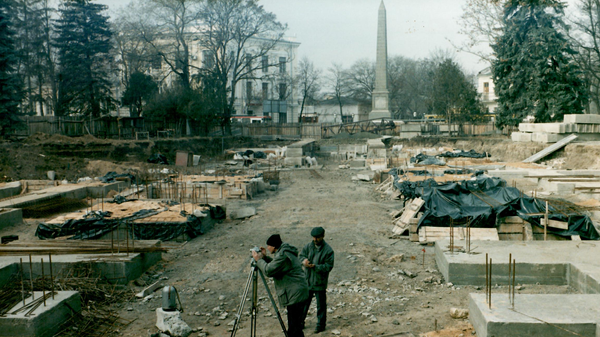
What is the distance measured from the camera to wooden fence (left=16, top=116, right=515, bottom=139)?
32.5 metres

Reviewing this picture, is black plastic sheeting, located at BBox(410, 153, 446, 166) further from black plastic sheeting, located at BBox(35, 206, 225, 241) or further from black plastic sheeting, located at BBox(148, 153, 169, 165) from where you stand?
black plastic sheeting, located at BBox(148, 153, 169, 165)

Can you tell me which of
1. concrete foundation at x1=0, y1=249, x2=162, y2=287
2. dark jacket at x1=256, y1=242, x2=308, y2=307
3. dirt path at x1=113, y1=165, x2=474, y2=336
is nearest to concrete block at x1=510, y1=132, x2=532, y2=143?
dirt path at x1=113, y1=165, x2=474, y2=336

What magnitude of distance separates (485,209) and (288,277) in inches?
296

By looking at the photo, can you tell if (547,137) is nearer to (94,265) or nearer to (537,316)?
(537,316)

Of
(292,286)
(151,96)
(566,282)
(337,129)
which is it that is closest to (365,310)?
(292,286)

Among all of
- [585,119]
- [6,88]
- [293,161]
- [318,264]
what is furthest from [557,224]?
[6,88]

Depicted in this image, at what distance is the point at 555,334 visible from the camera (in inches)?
211

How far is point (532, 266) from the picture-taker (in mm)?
8047

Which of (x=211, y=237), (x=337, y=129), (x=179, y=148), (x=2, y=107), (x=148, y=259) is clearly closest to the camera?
(x=148, y=259)

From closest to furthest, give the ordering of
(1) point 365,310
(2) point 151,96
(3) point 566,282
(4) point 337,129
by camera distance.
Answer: (1) point 365,310, (3) point 566,282, (2) point 151,96, (4) point 337,129

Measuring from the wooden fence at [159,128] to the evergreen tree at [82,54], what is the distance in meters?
2.38

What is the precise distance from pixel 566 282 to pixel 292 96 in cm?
5716

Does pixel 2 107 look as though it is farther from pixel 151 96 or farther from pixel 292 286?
pixel 292 286

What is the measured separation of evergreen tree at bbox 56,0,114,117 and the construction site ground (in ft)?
76.1
